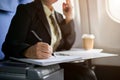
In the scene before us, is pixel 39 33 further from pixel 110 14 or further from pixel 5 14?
pixel 110 14

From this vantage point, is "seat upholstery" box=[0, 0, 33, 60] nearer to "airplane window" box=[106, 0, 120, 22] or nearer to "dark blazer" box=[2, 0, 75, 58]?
"dark blazer" box=[2, 0, 75, 58]

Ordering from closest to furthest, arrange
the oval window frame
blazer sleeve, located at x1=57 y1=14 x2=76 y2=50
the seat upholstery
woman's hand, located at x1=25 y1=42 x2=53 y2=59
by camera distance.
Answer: woman's hand, located at x1=25 y1=42 x2=53 y2=59, the seat upholstery, blazer sleeve, located at x1=57 y1=14 x2=76 y2=50, the oval window frame

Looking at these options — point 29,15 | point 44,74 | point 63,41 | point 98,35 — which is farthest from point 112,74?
point 44,74

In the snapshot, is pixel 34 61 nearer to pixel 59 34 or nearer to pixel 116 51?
pixel 59 34

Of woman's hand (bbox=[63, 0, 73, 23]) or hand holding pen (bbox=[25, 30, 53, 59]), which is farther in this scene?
woman's hand (bbox=[63, 0, 73, 23])

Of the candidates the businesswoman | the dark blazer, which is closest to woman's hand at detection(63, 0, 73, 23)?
the businesswoman

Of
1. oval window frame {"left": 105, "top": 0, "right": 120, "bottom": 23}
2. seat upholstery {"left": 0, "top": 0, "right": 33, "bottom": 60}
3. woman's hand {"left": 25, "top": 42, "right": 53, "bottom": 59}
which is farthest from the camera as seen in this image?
oval window frame {"left": 105, "top": 0, "right": 120, "bottom": 23}

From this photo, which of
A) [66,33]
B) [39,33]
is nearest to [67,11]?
[66,33]

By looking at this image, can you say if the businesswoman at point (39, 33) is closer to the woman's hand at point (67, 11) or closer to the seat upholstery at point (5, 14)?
the woman's hand at point (67, 11)

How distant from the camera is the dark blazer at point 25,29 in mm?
1021

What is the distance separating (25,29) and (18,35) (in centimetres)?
5

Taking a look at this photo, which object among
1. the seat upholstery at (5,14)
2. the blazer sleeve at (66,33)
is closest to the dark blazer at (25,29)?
the seat upholstery at (5,14)

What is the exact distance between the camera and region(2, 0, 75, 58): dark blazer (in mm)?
1021

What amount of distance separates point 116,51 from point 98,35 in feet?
0.60
